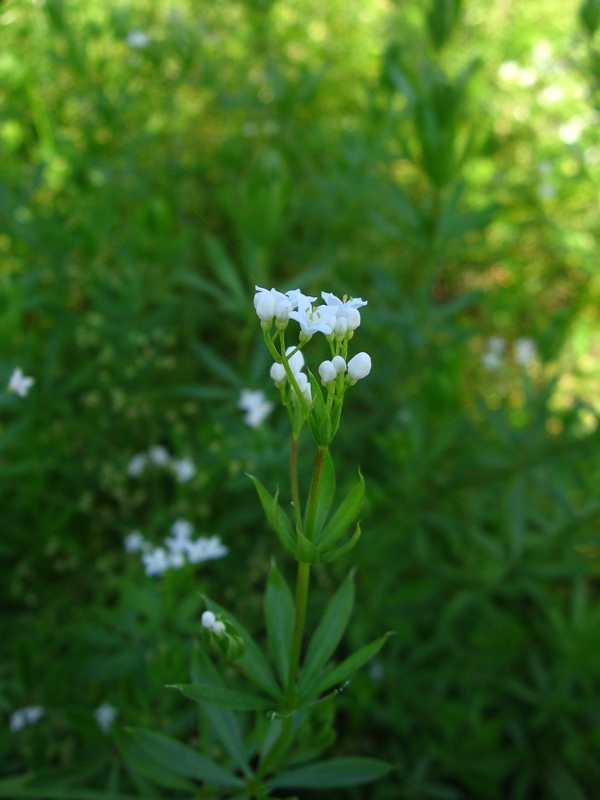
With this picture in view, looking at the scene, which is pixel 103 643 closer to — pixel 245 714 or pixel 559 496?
pixel 245 714

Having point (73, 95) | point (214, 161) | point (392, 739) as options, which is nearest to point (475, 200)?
point (214, 161)

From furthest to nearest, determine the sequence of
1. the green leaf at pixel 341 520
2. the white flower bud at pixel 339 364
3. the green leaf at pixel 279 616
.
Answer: the green leaf at pixel 279 616, the green leaf at pixel 341 520, the white flower bud at pixel 339 364

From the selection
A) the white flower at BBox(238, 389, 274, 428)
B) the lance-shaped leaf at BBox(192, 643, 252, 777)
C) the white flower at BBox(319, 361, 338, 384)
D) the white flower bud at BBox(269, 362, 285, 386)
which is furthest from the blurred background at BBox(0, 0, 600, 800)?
the white flower at BBox(319, 361, 338, 384)

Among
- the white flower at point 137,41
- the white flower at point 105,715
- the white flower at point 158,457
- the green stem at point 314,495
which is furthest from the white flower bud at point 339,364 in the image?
the white flower at point 137,41

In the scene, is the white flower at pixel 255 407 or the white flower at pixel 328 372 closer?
the white flower at pixel 328 372

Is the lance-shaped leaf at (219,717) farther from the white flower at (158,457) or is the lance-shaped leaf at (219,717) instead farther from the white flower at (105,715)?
the white flower at (158,457)

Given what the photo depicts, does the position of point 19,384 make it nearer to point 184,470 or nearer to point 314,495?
point 184,470

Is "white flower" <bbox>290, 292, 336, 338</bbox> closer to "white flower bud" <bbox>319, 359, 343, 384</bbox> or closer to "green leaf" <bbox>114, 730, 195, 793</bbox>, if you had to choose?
"white flower bud" <bbox>319, 359, 343, 384</bbox>
